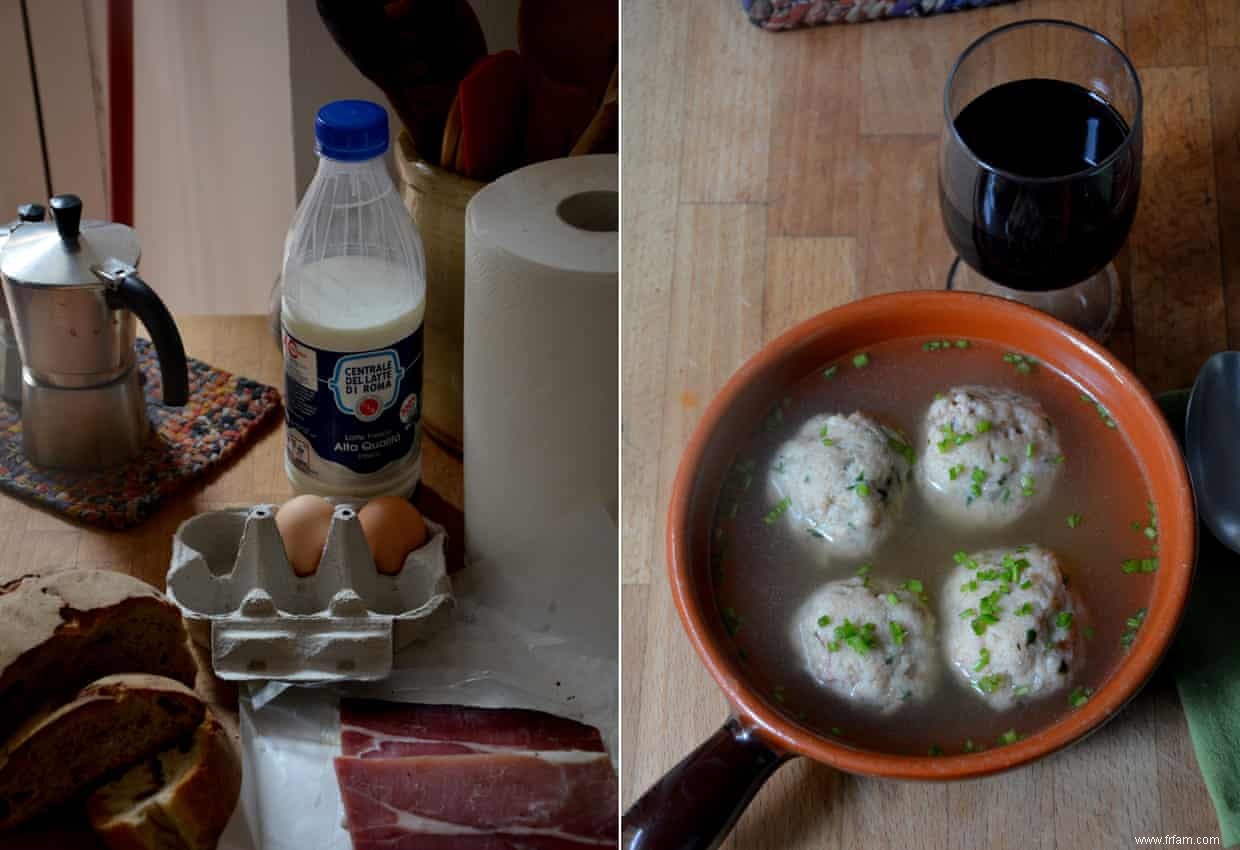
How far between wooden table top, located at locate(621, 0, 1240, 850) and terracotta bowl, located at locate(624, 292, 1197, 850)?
3.8 inches

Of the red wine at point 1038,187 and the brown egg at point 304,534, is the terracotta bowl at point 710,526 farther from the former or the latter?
the brown egg at point 304,534

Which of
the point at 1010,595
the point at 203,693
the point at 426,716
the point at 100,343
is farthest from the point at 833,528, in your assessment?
the point at 100,343

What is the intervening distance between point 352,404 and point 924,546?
60 centimetres

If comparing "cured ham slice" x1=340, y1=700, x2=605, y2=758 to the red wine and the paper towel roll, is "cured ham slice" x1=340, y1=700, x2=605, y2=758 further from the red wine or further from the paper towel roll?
the red wine

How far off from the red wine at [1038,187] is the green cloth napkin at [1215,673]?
19cm

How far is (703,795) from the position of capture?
2.55 ft

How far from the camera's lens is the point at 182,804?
1131 millimetres

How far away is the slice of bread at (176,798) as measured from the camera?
1.12 meters

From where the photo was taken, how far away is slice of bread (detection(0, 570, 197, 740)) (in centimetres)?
117

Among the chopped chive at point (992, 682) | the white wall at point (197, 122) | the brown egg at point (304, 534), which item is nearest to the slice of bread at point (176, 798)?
the brown egg at point (304, 534)

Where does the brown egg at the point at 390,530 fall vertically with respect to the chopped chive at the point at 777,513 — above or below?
below

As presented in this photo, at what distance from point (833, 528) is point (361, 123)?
21.4 inches

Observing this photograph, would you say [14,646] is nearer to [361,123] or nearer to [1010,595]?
[361,123]

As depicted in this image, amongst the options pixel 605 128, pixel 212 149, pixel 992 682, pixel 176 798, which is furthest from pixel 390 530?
pixel 212 149
